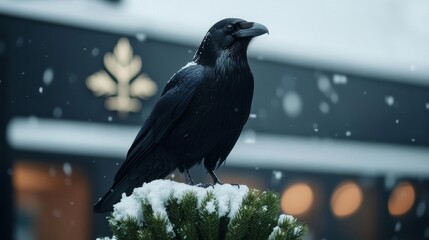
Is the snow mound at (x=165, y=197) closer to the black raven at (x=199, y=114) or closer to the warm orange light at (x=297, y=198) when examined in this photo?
the black raven at (x=199, y=114)

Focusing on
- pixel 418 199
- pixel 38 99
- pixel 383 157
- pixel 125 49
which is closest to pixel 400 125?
pixel 383 157

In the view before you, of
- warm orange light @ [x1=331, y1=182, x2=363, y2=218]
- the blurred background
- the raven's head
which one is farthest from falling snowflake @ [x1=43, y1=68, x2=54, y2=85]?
the raven's head

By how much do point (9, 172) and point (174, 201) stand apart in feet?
20.9

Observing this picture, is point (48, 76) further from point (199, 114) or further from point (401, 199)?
point (401, 199)

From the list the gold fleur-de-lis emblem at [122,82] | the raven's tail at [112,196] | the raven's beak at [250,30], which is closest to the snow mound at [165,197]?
the raven's tail at [112,196]

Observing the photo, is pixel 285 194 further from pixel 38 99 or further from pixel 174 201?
pixel 174 201

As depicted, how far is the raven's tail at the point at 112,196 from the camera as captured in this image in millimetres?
2820

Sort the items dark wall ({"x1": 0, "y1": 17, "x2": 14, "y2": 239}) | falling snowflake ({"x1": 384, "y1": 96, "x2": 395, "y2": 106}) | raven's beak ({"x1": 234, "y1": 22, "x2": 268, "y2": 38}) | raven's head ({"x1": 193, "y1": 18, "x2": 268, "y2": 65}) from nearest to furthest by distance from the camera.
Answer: raven's beak ({"x1": 234, "y1": 22, "x2": 268, "y2": 38}), raven's head ({"x1": 193, "y1": 18, "x2": 268, "y2": 65}), dark wall ({"x1": 0, "y1": 17, "x2": 14, "y2": 239}), falling snowflake ({"x1": 384, "y1": 96, "x2": 395, "y2": 106})

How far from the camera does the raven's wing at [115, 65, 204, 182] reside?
2.92 metres

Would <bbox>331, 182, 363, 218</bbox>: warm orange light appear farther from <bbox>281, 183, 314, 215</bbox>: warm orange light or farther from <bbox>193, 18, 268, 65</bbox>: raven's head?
<bbox>193, 18, 268, 65</bbox>: raven's head

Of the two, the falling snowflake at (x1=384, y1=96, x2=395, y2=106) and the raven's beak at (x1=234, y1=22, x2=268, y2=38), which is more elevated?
the falling snowflake at (x1=384, y1=96, x2=395, y2=106)

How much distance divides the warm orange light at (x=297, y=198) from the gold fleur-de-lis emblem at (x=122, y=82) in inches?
120

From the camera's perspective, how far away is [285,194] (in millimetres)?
10781

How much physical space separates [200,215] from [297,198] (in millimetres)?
8776
